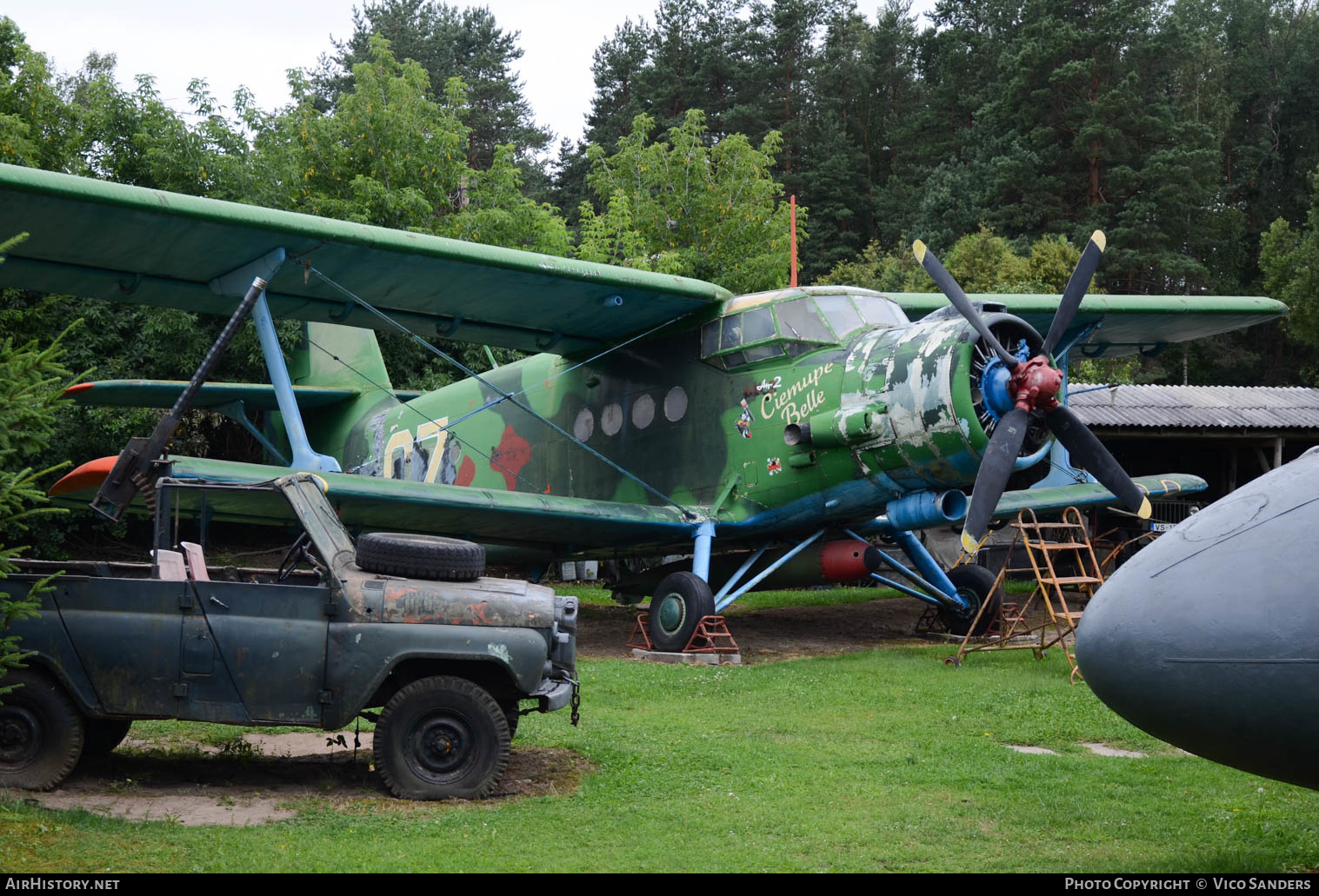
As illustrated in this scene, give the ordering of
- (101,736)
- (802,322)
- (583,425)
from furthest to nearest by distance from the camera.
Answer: (583,425)
(802,322)
(101,736)

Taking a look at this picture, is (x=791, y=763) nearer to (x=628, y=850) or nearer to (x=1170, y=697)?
(x=628, y=850)

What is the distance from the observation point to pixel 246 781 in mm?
7438

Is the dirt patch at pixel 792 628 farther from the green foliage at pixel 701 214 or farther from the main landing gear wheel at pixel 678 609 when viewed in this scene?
the green foliage at pixel 701 214

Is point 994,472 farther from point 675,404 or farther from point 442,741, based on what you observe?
point 442,741

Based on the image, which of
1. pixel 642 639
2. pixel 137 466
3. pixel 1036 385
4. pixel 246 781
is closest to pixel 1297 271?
pixel 1036 385

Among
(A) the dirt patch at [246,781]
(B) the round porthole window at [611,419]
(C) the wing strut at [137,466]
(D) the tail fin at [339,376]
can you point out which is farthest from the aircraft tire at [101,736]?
(D) the tail fin at [339,376]

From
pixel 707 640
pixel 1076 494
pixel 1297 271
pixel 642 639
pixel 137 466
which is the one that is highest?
pixel 1297 271

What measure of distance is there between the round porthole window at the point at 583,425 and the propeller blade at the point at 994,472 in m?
6.21

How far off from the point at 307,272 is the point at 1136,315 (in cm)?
1193

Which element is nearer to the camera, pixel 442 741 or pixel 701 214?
pixel 442 741

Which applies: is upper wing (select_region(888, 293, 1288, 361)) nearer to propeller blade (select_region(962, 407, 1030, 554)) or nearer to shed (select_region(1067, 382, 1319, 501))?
shed (select_region(1067, 382, 1319, 501))

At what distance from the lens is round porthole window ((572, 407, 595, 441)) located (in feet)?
53.0

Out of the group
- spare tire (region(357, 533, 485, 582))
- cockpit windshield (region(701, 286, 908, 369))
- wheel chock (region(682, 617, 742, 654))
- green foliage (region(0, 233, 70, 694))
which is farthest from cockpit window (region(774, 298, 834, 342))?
green foliage (region(0, 233, 70, 694))

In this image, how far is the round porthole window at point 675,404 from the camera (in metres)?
14.9
